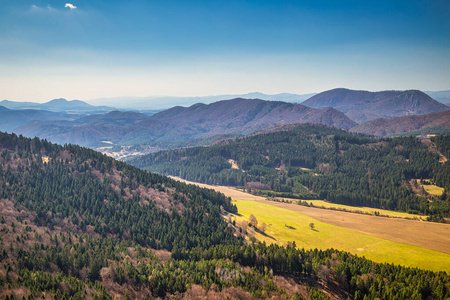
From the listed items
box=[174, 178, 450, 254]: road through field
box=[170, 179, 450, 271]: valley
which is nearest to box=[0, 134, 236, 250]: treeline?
box=[170, 179, 450, 271]: valley

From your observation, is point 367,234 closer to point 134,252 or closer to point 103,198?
point 134,252

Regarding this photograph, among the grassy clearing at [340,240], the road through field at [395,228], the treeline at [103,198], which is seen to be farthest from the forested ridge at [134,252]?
the road through field at [395,228]

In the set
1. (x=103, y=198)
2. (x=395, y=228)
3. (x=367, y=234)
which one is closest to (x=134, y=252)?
(x=103, y=198)

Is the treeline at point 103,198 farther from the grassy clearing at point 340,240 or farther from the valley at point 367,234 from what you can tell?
the valley at point 367,234

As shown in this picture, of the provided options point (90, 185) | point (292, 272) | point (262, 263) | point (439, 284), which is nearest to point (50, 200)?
point (90, 185)

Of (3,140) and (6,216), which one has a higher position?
(3,140)

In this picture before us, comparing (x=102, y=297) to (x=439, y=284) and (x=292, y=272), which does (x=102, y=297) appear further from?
(x=439, y=284)
